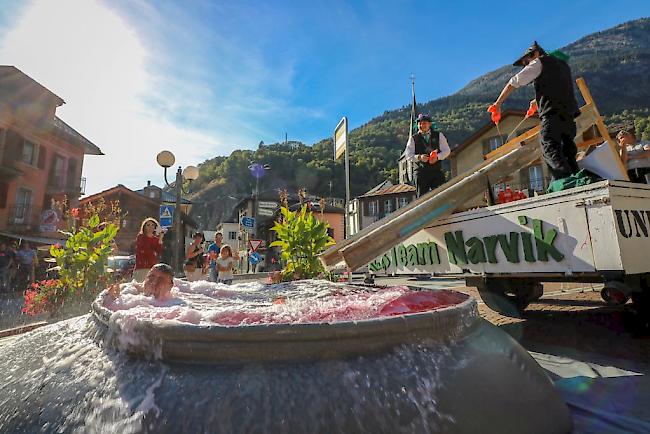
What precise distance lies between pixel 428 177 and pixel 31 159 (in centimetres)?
2767

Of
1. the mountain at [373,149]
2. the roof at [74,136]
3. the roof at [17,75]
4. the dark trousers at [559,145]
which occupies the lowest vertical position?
the dark trousers at [559,145]

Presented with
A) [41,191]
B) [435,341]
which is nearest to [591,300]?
[435,341]

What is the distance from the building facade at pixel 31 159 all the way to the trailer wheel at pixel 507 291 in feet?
81.0

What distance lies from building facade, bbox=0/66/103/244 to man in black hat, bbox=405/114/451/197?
23.7m

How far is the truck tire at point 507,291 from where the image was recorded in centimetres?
518

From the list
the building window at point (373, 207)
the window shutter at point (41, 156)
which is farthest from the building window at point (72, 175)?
the building window at point (373, 207)

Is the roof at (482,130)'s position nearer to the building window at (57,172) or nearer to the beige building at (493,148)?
the beige building at (493,148)

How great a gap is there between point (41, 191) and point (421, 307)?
29594 mm

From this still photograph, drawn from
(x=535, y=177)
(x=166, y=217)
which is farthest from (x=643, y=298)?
(x=535, y=177)

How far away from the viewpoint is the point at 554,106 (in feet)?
12.2

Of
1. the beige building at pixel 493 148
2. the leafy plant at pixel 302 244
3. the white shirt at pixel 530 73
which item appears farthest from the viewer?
the beige building at pixel 493 148

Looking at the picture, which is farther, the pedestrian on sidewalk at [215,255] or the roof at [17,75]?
the roof at [17,75]

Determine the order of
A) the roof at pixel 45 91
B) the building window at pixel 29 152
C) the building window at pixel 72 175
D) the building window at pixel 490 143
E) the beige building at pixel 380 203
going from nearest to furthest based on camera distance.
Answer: the roof at pixel 45 91, the building window at pixel 29 152, the building window at pixel 72 175, the building window at pixel 490 143, the beige building at pixel 380 203

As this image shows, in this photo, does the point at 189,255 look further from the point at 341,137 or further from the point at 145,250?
the point at 341,137
